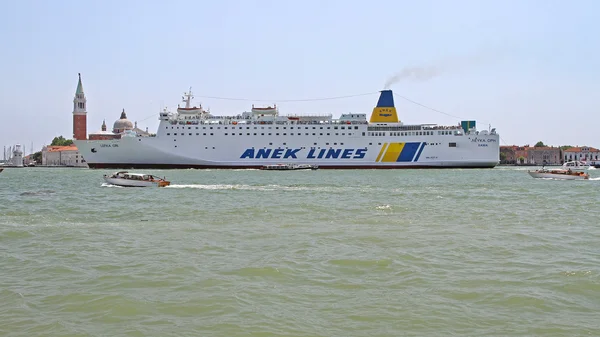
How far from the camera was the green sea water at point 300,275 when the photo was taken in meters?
5.87

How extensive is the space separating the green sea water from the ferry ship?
43.3 m

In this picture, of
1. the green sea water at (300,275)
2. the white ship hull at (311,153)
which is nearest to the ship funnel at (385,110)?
the white ship hull at (311,153)

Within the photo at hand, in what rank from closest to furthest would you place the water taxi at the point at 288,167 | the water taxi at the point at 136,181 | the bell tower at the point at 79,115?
the water taxi at the point at 136,181 < the water taxi at the point at 288,167 < the bell tower at the point at 79,115

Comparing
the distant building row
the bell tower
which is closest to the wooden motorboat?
the distant building row

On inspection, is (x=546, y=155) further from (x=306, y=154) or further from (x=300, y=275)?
(x=300, y=275)

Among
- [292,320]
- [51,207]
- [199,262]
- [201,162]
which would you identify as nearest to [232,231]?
[199,262]

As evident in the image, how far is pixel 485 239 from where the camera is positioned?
1127cm

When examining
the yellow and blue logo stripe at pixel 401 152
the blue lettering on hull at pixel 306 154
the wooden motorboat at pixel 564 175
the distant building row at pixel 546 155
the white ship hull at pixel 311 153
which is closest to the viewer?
the wooden motorboat at pixel 564 175

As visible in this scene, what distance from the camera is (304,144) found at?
59.8 m

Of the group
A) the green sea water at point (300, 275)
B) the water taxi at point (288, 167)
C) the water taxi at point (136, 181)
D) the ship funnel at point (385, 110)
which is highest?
the ship funnel at point (385, 110)

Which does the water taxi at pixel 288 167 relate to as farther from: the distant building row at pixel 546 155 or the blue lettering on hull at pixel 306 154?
the distant building row at pixel 546 155

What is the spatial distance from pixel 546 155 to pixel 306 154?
89.9 meters

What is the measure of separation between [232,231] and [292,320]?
6.74m

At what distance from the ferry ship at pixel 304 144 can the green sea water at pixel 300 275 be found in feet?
142
